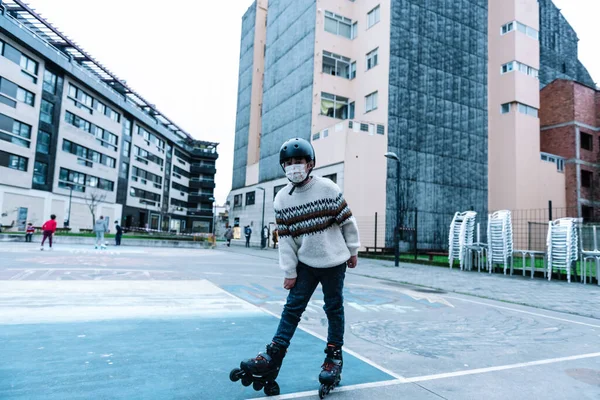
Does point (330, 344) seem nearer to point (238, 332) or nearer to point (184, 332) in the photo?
point (238, 332)

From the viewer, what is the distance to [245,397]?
2562 mm

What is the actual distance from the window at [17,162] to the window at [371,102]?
103 ft

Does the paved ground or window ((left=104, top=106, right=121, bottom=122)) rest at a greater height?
window ((left=104, top=106, right=121, bottom=122))

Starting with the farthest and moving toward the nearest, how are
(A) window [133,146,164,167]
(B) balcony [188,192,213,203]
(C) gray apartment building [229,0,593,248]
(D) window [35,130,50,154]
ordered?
(B) balcony [188,192,213,203]
(A) window [133,146,164,167]
(D) window [35,130,50,154]
(C) gray apartment building [229,0,593,248]

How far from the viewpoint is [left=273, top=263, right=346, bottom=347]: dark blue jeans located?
114 inches

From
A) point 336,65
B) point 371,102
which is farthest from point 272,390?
point 336,65

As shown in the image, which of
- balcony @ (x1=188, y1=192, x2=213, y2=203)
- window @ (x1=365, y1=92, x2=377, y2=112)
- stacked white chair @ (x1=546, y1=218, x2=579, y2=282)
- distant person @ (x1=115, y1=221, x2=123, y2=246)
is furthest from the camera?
balcony @ (x1=188, y1=192, x2=213, y2=203)

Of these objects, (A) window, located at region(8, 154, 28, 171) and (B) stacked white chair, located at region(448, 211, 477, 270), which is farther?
(A) window, located at region(8, 154, 28, 171)

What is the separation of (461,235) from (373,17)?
70.4ft

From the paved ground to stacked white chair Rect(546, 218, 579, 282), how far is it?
14.8ft

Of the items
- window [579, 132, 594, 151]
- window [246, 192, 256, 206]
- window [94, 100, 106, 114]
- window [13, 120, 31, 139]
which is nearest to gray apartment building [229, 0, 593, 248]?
window [246, 192, 256, 206]

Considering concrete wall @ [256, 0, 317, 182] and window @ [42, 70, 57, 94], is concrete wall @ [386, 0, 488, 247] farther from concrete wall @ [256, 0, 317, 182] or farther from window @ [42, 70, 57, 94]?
window @ [42, 70, 57, 94]

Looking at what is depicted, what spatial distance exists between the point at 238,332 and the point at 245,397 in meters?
1.68

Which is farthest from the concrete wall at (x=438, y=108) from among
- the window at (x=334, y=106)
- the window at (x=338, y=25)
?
the window at (x=338, y=25)
